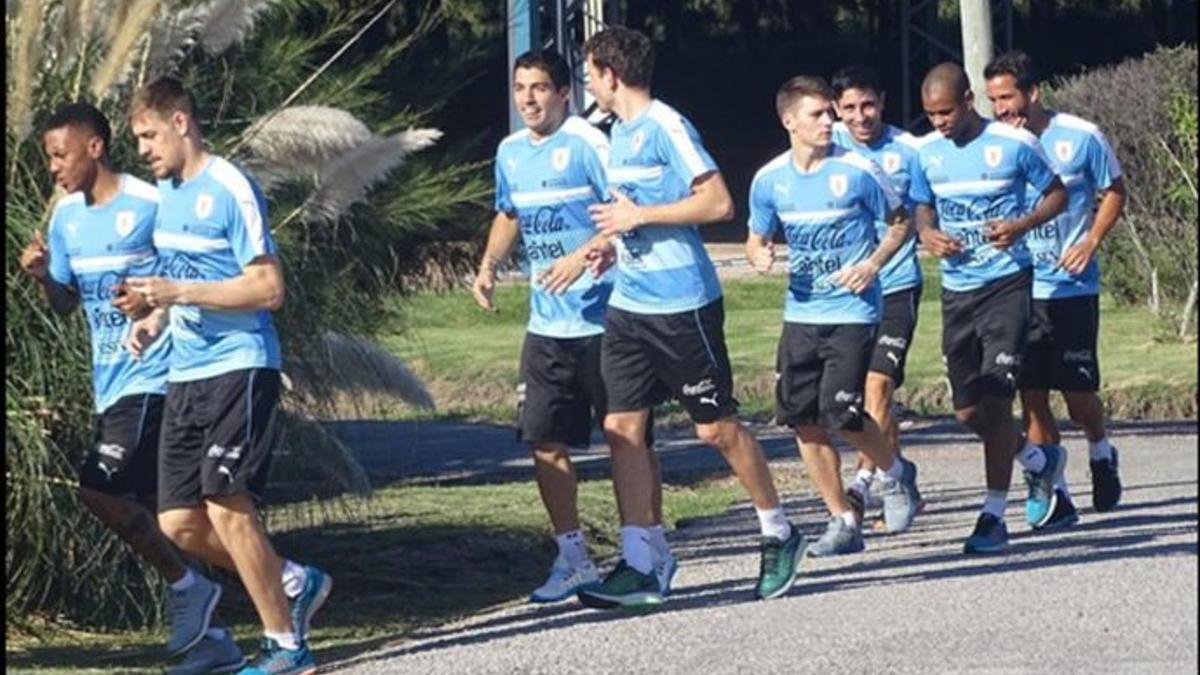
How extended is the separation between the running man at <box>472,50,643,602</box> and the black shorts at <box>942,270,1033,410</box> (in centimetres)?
193

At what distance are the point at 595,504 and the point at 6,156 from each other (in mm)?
4225

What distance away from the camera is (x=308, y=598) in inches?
339

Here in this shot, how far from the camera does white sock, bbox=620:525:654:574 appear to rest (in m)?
9.44

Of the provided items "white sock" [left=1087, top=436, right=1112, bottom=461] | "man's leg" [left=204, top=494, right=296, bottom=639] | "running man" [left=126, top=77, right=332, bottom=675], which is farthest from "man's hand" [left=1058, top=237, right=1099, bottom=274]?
"man's leg" [left=204, top=494, right=296, bottom=639]

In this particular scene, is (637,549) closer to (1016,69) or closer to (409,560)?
(409,560)

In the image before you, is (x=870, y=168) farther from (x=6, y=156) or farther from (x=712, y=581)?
(x=6, y=156)

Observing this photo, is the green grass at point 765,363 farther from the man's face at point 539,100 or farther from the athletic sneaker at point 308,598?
the athletic sneaker at point 308,598

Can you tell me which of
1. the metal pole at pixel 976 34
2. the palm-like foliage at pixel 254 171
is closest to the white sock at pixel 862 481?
the palm-like foliage at pixel 254 171

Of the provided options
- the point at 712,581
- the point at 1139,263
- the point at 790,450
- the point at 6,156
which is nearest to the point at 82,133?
the point at 6,156

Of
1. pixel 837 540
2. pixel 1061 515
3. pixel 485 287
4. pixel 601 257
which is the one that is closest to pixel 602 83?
pixel 601 257

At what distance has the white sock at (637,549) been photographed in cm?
944

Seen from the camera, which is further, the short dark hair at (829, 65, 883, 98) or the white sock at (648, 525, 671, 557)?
the short dark hair at (829, 65, 883, 98)

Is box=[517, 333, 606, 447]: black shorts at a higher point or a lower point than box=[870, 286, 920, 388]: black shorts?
higher

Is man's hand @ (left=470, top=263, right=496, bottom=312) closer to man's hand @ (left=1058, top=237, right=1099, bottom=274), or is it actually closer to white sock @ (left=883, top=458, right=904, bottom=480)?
white sock @ (left=883, top=458, right=904, bottom=480)
